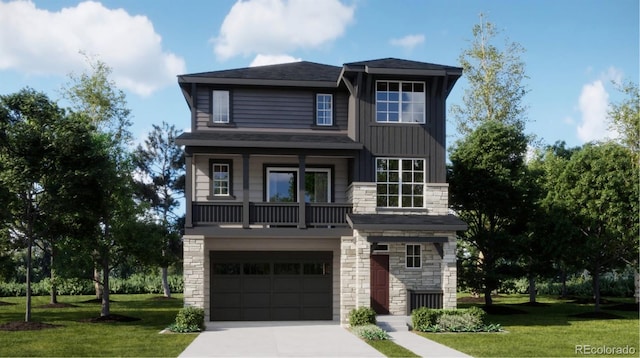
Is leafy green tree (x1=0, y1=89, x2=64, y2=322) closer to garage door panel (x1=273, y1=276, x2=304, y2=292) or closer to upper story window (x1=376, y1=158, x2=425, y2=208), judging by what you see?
garage door panel (x1=273, y1=276, x2=304, y2=292)

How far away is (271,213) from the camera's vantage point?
22.2 metres

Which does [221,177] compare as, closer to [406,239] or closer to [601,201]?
[406,239]

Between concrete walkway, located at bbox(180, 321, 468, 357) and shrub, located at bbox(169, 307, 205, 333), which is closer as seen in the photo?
concrete walkway, located at bbox(180, 321, 468, 357)

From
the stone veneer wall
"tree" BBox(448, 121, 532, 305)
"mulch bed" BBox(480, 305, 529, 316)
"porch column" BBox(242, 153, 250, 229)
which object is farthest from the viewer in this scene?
"mulch bed" BBox(480, 305, 529, 316)

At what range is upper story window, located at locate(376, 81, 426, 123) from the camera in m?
23.2

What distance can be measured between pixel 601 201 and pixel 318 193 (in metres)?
11.3

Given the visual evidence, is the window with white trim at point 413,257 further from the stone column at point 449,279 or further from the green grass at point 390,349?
the green grass at point 390,349

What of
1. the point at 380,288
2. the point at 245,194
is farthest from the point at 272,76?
the point at 380,288

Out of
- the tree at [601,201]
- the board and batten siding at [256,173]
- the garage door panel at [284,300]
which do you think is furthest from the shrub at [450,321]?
the tree at [601,201]

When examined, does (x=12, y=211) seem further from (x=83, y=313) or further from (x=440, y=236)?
(x=440, y=236)

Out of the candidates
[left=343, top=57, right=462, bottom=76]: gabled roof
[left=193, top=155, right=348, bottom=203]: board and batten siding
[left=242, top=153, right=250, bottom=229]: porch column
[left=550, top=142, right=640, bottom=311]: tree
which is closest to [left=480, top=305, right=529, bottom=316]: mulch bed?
[left=550, top=142, right=640, bottom=311]: tree

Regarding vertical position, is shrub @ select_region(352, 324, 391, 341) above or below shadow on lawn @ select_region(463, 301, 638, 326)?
above

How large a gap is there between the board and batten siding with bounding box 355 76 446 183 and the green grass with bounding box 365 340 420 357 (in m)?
6.96

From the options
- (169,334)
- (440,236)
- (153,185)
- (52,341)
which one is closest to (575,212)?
(440,236)
